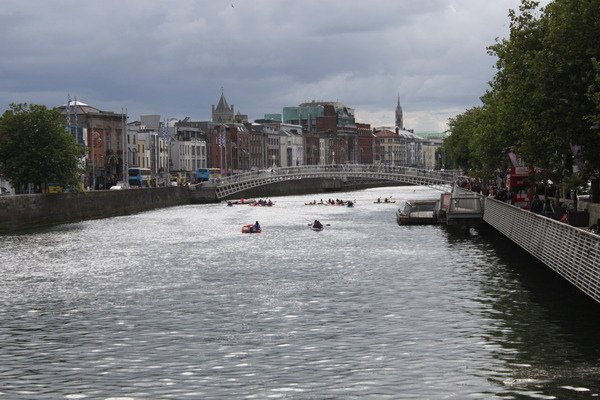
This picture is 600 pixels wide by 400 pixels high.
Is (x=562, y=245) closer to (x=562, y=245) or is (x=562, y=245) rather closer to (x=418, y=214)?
(x=562, y=245)

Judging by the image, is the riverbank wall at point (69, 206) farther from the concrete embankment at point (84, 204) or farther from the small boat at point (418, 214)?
the small boat at point (418, 214)

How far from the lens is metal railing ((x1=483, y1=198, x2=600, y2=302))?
29.5m

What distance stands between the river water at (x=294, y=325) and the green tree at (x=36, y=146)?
1151 inches

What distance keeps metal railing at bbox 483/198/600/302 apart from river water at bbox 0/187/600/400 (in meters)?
1.07

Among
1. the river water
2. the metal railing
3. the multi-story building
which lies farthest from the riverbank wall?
the metal railing

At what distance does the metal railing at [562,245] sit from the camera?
29.5 metres

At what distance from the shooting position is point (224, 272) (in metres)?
46.7

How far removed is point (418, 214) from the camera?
81.9 m

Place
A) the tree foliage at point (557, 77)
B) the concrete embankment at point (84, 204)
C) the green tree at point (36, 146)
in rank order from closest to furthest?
the tree foliage at point (557, 77), the concrete embankment at point (84, 204), the green tree at point (36, 146)

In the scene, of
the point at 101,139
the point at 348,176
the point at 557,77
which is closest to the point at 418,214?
the point at 557,77

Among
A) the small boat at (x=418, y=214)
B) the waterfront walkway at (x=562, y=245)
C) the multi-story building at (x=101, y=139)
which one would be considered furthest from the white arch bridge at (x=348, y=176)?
the waterfront walkway at (x=562, y=245)

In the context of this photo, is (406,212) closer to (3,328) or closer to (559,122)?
(559,122)

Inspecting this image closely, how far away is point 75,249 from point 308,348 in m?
35.4

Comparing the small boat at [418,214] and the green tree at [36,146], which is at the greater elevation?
the green tree at [36,146]
